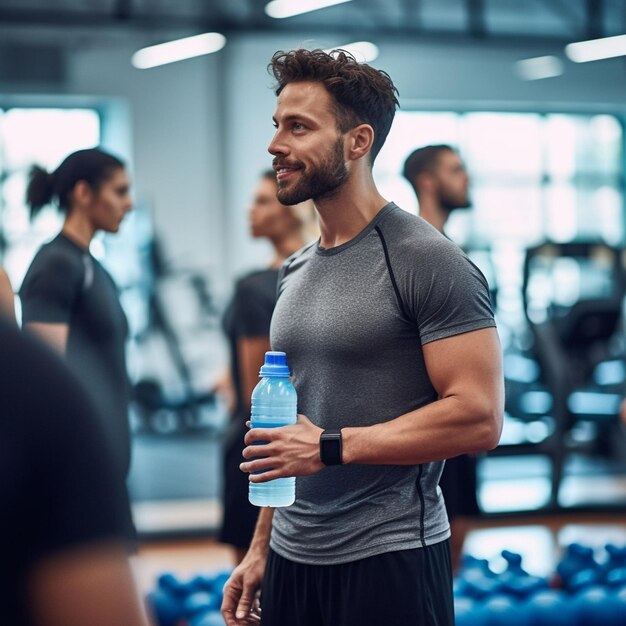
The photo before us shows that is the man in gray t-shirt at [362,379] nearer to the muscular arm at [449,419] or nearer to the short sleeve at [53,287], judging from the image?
the muscular arm at [449,419]

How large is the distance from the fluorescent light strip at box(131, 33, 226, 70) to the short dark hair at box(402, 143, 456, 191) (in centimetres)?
621

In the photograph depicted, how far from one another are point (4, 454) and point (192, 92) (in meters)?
8.96

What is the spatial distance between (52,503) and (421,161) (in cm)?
251

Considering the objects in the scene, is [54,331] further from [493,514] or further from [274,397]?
[493,514]

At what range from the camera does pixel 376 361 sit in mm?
1666

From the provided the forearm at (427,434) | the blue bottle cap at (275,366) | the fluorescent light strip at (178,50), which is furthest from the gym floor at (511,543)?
the fluorescent light strip at (178,50)

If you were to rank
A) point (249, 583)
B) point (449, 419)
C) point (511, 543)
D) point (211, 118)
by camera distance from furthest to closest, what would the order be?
point (211, 118) → point (511, 543) → point (249, 583) → point (449, 419)

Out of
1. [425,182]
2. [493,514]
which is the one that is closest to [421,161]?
[425,182]

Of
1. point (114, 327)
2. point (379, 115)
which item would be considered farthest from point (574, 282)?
point (379, 115)

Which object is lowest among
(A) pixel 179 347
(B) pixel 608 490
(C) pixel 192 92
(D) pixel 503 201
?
(B) pixel 608 490

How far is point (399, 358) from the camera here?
1.66 m

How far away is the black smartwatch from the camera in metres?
1.58

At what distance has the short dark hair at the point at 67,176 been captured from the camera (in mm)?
2928

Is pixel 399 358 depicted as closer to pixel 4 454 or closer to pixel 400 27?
pixel 4 454
